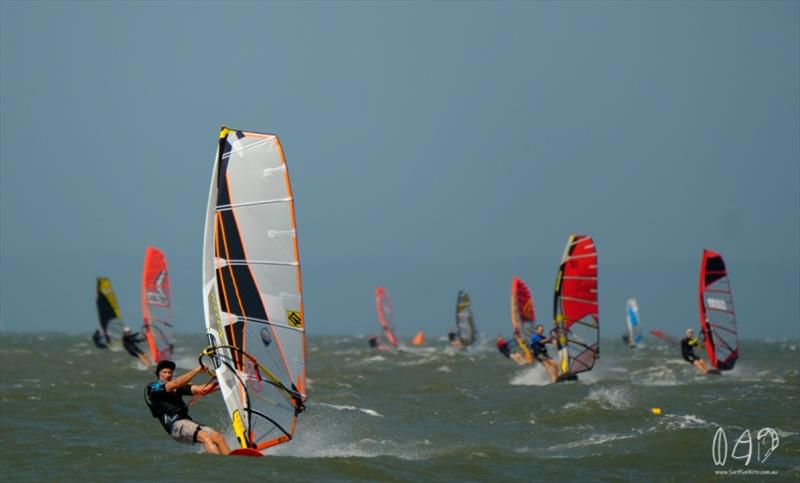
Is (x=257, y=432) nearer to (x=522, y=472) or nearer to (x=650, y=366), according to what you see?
(x=522, y=472)

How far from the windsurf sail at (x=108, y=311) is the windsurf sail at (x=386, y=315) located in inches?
609

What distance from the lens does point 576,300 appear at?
23.6 m

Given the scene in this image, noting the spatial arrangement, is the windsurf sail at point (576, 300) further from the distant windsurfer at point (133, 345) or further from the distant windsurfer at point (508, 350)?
the distant windsurfer at point (133, 345)

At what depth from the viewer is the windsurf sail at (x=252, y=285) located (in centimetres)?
1120

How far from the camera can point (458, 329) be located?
1756 inches

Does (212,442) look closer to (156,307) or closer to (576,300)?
(576,300)

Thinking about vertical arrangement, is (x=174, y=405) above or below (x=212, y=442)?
above

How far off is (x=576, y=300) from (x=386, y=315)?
26.6 m

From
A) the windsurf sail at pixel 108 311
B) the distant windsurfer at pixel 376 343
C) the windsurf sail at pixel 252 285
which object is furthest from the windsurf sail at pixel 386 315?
the windsurf sail at pixel 252 285

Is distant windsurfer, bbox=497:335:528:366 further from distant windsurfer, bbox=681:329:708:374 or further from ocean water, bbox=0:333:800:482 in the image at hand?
distant windsurfer, bbox=681:329:708:374

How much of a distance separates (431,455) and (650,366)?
19345mm

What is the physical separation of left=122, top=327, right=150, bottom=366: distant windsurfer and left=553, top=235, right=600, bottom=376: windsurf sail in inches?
420

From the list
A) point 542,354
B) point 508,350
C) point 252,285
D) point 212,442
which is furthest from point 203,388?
point 508,350

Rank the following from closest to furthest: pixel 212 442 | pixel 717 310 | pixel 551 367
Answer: pixel 212 442 → pixel 551 367 → pixel 717 310
